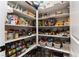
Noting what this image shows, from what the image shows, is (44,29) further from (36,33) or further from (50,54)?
(50,54)

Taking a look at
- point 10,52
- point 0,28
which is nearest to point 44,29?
point 10,52

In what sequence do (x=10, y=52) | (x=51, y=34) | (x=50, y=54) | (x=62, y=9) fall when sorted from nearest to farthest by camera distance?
1. (x=10, y=52)
2. (x=62, y=9)
3. (x=51, y=34)
4. (x=50, y=54)

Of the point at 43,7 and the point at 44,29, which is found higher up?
the point at 43,7

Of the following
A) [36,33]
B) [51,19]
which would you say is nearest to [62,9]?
[51,19]

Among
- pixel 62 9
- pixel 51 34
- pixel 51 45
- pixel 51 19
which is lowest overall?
pixel 51 45

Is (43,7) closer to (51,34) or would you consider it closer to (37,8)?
(37,8)

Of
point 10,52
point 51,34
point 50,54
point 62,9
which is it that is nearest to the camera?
point 10,52

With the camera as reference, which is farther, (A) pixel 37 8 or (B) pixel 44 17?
(A) pixel 37 8

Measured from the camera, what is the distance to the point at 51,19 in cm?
233

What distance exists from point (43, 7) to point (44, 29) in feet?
1.72

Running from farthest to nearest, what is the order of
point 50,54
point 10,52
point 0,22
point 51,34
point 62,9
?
point 50,54 → point 51,34 → point 62,9 → point 10,52 → point 0,22

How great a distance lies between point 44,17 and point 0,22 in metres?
1.76

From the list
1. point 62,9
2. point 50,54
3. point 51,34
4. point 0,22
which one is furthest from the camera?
point 50,54

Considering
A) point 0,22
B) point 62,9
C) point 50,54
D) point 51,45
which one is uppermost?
point 62,9
